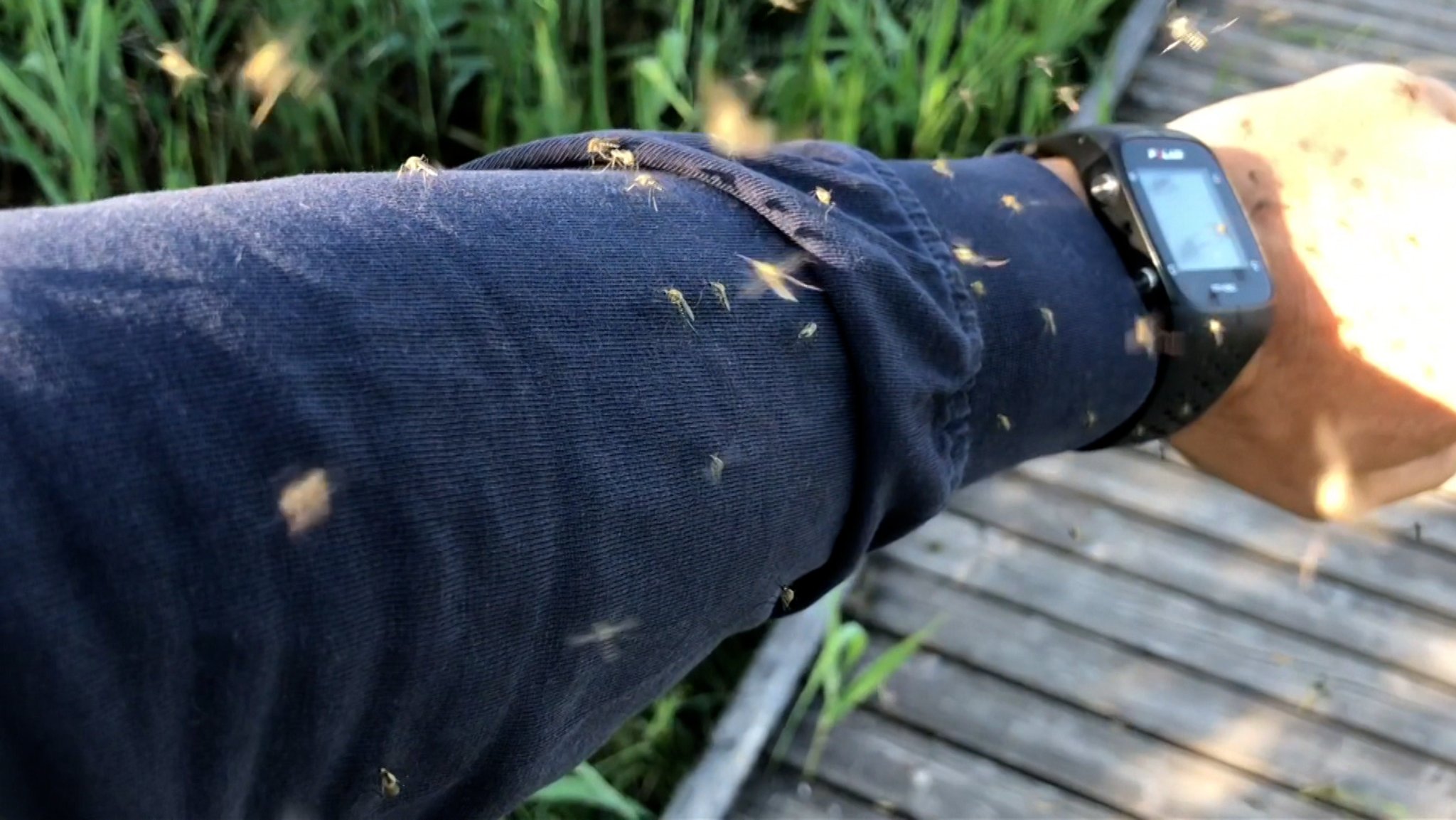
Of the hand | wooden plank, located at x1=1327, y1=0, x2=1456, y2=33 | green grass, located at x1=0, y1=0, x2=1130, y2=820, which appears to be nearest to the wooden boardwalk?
green grass, located at x1=0, y1=0, x2=1130, y2=820

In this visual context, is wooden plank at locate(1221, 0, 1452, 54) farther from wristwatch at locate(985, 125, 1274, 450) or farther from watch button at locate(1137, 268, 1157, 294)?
watch button at locate(1137, 268, 1157, 294)

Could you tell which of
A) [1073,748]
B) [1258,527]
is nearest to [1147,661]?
[1073,748]

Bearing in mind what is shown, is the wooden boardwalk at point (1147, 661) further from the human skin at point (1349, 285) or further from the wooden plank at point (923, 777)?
the human skin at point (1349, 285)

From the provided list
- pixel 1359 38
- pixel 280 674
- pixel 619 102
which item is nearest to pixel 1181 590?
pixel 619 102

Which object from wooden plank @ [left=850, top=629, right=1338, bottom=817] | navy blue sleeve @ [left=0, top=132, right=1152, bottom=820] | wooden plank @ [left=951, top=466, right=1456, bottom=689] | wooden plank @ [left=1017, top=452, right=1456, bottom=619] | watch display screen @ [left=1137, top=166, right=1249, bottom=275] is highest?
navy blue sleeve @ [left=0, top=132, right=1152, bottom=820]

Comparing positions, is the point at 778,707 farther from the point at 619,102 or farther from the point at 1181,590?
the point at 619,102
